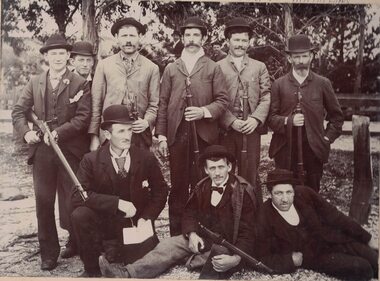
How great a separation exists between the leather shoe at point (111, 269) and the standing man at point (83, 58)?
174cm

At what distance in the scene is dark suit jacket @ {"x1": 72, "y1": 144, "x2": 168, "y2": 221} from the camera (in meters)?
→ 5.49

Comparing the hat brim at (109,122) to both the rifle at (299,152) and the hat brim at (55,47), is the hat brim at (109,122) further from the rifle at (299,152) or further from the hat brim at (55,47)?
the rifle at (299,152)

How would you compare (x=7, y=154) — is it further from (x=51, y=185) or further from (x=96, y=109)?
(x=96, y=109)

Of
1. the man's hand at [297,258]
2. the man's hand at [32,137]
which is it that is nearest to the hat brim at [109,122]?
the man's hand at [32,137]

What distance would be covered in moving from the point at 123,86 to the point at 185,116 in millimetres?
668

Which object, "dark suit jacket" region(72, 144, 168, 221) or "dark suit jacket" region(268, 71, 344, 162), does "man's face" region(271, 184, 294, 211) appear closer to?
"dark suit jacket" region(268, 71, 344, 162)

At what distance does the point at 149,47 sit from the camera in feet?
18.9

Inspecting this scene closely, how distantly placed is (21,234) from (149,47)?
2.23 m

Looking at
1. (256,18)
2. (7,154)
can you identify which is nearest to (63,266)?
(7,154)

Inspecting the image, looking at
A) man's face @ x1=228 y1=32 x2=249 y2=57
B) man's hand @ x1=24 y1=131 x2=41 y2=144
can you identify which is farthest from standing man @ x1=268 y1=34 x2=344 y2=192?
man's hand @ x1=24 y1=131 x2=41 y2=144

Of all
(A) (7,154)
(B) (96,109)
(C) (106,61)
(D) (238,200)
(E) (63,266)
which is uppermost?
(C) (106,61)

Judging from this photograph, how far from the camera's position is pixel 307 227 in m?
5.64

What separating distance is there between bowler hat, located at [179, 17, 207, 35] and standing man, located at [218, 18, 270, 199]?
217mm

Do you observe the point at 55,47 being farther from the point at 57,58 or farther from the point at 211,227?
the point at 211,227
